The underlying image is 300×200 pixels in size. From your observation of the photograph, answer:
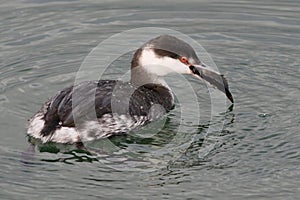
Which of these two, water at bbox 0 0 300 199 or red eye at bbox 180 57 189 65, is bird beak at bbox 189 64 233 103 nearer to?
red eye at bbox 180 57 189 65

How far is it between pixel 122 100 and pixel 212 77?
1259mm

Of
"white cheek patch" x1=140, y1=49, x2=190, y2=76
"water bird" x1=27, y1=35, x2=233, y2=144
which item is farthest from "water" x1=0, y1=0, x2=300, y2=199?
"white cheek patch" x1=140, y1=49, x2=190, y2=76

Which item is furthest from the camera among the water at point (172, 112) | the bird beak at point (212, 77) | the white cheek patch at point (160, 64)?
the white cheek patch at point (160, 64)

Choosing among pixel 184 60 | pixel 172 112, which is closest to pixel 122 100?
pixel 172 112

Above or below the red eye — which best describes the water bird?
below

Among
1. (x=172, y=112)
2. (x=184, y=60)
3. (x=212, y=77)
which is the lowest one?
(x=172, y=112)

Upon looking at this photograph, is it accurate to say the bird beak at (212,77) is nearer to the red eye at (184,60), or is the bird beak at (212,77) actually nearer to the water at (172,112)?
the red eye at (184,60)

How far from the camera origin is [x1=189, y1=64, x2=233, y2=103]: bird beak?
382 inches

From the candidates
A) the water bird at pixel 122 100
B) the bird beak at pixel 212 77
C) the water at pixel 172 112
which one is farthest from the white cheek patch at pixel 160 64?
the water at pixel 172 112

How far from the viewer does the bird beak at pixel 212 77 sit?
9695 millimetres

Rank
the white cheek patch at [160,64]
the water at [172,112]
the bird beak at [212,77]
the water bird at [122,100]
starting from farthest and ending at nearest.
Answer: the white cheek patch at [160,64] < the bird beak at [212,77] < the water bird at [122,100] < the water at [172,112]

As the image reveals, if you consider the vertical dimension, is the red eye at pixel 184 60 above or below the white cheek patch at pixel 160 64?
above

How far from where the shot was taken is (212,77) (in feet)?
31.9

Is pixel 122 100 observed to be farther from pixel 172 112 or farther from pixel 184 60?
pixel 184 60
